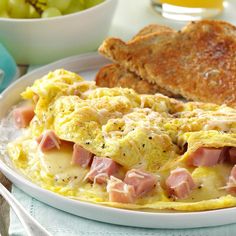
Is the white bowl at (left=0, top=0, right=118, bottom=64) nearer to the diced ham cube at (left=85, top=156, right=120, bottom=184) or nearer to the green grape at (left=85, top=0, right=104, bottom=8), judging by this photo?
the green grape at (left=85, top=0, right=104, bottom=8)

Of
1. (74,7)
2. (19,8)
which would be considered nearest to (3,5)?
(19,8)

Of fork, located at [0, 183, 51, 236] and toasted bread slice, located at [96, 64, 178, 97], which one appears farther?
toasted bread slice, located at [96, 64, 178, 97]

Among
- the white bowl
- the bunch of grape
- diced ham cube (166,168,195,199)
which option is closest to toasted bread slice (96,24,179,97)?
the white bowl

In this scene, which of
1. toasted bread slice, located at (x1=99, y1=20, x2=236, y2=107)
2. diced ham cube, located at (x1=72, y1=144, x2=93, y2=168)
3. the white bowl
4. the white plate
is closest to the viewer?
the white plate

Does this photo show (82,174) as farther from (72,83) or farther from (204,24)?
(204,24)

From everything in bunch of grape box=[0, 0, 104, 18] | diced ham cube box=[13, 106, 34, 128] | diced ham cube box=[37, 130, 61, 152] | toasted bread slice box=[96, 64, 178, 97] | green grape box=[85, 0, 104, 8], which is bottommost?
toasted bread slice box=[96, 64, 178, 97]

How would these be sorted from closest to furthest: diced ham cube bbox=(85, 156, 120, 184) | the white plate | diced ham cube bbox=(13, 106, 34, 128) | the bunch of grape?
the white plate < diced ham cube bbox=(85, 156, 120, 184) < diced ham cube bbox=(13, 106, 34, 128) < the bunch of grape

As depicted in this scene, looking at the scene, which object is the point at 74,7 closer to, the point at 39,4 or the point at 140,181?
the point at 39,4
